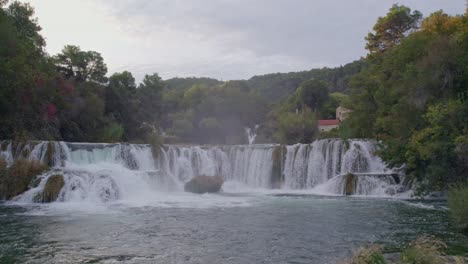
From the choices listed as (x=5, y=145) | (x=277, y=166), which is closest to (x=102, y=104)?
(x=5, y=145)

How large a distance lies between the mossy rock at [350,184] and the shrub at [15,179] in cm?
1448

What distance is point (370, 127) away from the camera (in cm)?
2767

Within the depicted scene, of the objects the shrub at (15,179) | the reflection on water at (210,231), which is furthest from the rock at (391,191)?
the shrub at (15,179)

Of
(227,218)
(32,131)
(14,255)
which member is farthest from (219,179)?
(14,255)

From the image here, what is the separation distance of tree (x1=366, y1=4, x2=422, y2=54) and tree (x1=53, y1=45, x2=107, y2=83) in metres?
23.2

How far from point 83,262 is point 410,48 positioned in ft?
60.1

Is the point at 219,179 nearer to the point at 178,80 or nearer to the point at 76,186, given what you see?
the point at 76,186

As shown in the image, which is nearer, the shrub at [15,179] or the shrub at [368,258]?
the shrub at [368,258]

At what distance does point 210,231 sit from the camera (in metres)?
11.6

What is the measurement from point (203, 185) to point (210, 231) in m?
10.7

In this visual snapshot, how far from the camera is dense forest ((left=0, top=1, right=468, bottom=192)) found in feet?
52.1

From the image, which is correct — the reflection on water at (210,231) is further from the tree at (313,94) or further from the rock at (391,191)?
the tree at (313,94)

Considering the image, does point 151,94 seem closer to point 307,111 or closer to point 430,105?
point 307,111

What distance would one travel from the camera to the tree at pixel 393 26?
114ft
